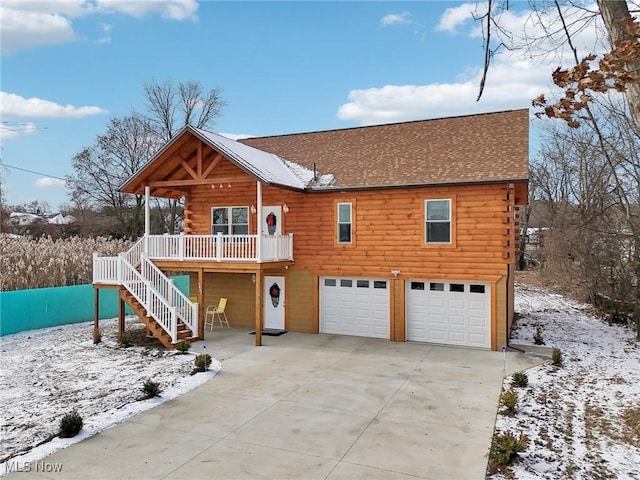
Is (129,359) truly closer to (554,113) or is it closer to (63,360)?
(63,360)

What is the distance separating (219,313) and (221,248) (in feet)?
11.6

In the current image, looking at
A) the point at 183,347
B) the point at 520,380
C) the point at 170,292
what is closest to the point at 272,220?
the point at 170,292

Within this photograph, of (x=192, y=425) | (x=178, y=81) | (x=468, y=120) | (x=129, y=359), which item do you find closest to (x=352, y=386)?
(x=192, y=425)

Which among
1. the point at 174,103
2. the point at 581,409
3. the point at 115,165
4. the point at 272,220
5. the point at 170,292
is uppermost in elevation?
the point at 174,103

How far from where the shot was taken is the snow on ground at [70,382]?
261 inches

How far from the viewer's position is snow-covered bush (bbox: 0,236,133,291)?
15.4 m

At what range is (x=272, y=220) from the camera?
14.7 metres

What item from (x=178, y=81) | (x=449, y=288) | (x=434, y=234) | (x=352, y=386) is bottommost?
(x=352, y=386)

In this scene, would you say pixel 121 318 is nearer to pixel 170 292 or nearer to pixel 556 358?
pixel 170 292

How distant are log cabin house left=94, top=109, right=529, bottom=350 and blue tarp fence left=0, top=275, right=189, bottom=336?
3.14 meters

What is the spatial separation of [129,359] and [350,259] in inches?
266

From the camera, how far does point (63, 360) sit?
1096 cm

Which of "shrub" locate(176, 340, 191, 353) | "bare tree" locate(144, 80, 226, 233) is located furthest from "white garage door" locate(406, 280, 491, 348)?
"bare tree" locate(144, 80, 226, 233)

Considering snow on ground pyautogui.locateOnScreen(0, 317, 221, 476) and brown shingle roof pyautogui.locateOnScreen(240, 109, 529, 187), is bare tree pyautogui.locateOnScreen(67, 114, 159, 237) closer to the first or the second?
brown shingle roof pyautogui.locateOnScreen(240, 109, 529, 187)
